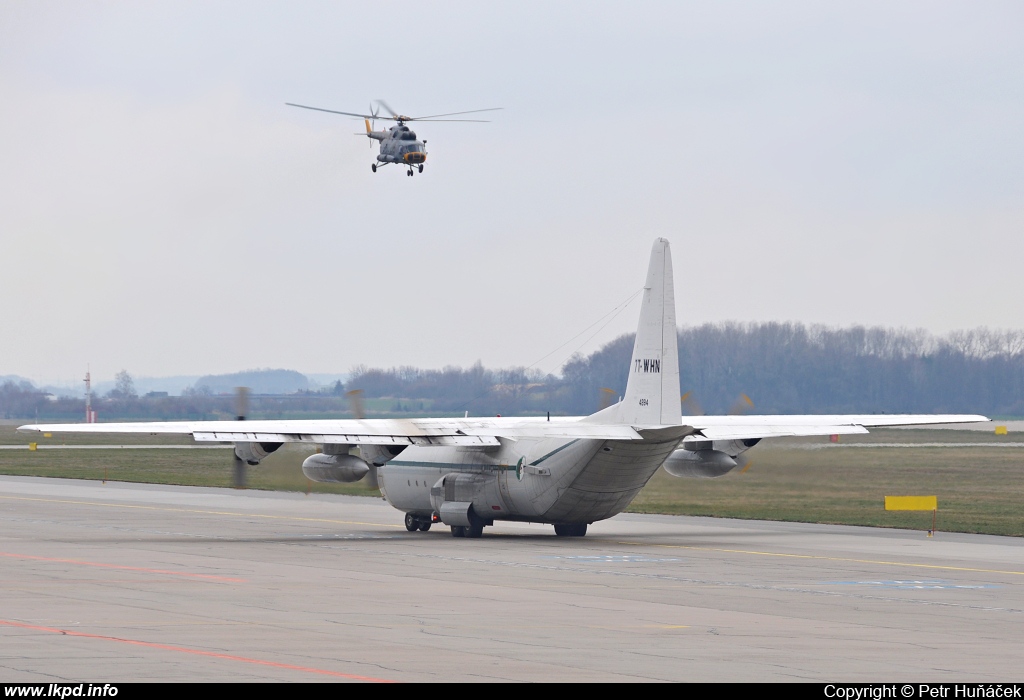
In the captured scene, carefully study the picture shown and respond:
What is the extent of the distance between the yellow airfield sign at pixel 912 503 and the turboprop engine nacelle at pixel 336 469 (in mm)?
15338

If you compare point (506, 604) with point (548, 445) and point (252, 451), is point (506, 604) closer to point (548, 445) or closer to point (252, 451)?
point (548, 445)

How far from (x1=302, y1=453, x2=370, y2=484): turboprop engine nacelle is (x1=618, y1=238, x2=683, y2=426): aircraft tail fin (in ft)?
24.6

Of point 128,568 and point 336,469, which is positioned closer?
point 128,568

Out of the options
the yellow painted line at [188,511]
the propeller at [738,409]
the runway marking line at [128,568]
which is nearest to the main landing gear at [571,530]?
the propeller at [738,409]

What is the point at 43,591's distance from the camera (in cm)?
2389

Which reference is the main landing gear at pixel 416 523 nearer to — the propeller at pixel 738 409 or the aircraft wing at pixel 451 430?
the aircraft wing at pixel 451 430

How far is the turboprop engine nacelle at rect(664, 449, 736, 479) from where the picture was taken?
125 feet

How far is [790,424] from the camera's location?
38.7 metres

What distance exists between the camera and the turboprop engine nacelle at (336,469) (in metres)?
37.8

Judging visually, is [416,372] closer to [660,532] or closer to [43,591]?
[660,532]

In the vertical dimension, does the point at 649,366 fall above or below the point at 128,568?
above

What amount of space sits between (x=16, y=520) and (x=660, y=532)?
19082 millimetres

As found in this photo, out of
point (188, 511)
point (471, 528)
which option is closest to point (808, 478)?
point (471, 528)

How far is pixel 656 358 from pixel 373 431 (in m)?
7.27
